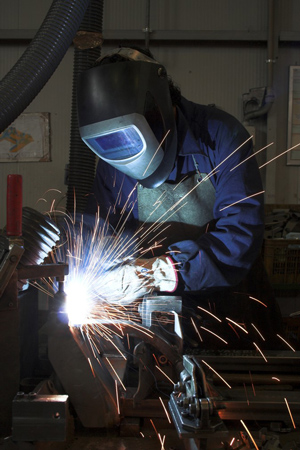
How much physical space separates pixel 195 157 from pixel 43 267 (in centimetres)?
127

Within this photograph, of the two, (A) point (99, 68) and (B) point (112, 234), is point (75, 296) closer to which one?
(B) point (112, 234)

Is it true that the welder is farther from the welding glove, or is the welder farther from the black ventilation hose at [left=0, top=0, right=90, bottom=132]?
the black ventilation hose at [left=0, top=0, right=90, bottom=132]

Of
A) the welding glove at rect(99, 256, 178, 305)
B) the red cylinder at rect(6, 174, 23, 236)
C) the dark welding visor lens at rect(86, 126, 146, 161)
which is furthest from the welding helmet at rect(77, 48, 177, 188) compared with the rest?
the red cylinder at rect(6, 174, 23, 236)

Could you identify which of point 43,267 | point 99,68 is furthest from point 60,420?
point 99,68

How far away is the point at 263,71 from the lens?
445 centimetres

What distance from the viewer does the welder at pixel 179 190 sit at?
1.94 m

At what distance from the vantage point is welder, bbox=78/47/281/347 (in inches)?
76.4

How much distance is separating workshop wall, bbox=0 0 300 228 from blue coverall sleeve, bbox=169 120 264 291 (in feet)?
7.81

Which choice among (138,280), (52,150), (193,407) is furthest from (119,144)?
(52,150)

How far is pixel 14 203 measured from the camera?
48.7 inches

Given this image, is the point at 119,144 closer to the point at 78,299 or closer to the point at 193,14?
the point at 78,299

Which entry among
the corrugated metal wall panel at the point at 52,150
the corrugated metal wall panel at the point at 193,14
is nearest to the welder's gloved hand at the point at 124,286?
the corrugated metal wall panel at the point at 52,150

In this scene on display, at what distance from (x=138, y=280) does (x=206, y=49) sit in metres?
3.19

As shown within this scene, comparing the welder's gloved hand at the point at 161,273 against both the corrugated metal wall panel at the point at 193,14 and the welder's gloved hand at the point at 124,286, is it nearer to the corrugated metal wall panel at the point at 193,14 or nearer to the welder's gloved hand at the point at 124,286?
the welder's gloved hand at the point at 124,286
